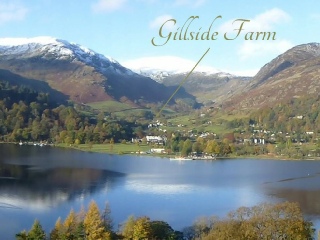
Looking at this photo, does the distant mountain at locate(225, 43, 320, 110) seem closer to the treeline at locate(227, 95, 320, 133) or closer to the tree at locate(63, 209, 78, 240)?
the treeline at locate(227, 95, 320, 133)

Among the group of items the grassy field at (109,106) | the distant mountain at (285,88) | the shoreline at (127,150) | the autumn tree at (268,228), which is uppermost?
the distant mountain at (285,88)

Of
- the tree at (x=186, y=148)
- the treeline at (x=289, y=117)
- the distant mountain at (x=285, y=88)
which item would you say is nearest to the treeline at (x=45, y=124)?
the tree at (x=186, y=148)

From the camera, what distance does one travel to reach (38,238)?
1598 cm

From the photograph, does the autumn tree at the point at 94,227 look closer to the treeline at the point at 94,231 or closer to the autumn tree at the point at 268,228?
the treeline at the point at 94,231

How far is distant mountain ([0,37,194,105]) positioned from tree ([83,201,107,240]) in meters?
86.7

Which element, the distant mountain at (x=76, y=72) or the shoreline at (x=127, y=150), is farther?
the distant mountain at (x=76, y=72)

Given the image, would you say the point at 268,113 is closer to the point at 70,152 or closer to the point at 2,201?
the point at 70,152

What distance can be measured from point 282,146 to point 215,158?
867 centimetres

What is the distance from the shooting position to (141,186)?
3109cm

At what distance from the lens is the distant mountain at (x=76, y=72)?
11350 centimetres

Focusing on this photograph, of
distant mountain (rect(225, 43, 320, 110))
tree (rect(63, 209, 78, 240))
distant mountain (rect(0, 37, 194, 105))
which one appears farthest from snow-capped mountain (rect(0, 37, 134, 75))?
tree (rect(63, 209, 78, 240))

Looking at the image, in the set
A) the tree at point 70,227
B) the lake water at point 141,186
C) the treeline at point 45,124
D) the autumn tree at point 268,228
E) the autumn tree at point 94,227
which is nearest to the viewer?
the autumn tree at point 268,228

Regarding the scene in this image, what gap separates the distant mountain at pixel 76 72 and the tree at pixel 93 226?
86719 millimetres

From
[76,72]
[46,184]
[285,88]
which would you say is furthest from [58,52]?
[46,184]
